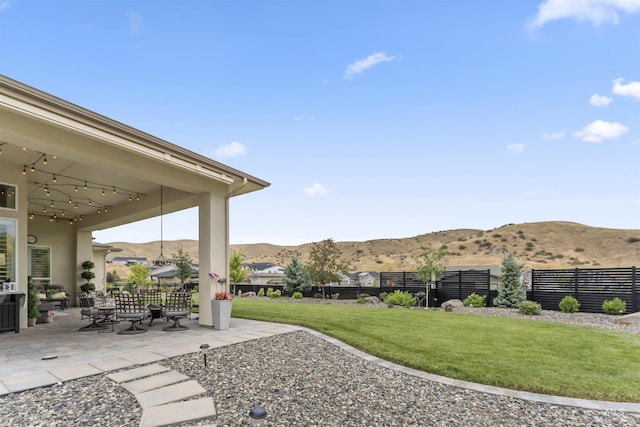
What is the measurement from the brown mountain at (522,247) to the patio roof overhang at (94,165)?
84.6 ft

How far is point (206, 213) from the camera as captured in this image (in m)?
8.04

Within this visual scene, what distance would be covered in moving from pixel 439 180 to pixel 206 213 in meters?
15.9

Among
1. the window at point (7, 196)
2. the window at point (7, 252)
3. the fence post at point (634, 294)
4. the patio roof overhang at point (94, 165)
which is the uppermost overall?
the patio roof overhang at point (94, 165)

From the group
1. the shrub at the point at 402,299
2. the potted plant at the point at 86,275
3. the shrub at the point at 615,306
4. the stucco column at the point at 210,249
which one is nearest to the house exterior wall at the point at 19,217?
the stucco column at the point at 210,249

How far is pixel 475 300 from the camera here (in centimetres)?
1374

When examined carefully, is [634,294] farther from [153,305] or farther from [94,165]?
[94,165]

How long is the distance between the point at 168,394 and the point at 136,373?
0.92m

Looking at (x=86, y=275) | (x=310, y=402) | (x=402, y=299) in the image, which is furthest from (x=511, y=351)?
(x=86, y=275)

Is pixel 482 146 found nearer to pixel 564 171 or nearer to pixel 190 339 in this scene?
pixel 564 171

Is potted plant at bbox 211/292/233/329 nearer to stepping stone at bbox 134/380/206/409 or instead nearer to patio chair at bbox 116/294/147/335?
patio chair at bbox 116/294/147/335

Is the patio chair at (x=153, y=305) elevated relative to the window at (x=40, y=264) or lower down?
lower down

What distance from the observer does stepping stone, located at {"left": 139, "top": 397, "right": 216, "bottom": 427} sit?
10.2 ft

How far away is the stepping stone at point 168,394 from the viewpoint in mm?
3545

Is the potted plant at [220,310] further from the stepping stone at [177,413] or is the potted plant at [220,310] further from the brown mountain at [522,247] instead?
the brown mountain at [522,247]
